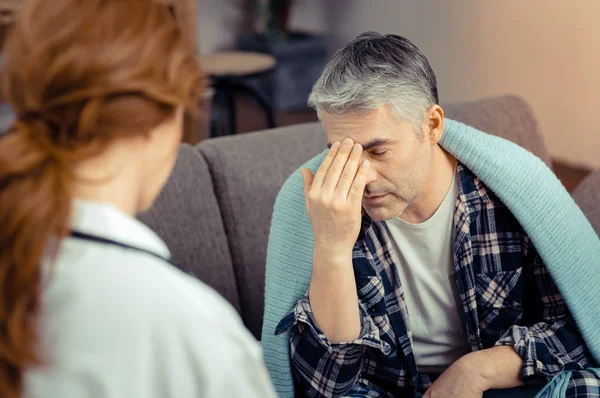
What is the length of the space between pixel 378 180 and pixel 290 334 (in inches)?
13.8

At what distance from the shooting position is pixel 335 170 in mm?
1281

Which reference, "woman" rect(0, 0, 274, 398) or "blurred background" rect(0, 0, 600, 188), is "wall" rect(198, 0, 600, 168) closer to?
"blurred background" rect(0, 0, 600, 188)

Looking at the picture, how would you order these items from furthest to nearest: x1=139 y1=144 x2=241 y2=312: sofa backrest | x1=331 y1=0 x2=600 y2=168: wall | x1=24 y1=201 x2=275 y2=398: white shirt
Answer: x1=331 y1=0 x2=600 y2=168: wall, x1=139 y1=144 x2=241 y2=312: sofa backrest, x1=24 y1=201 x2=275 y2=398: white shirt

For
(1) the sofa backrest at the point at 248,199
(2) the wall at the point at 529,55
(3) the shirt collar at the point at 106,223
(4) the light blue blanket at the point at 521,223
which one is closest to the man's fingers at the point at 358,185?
(4) the light blue blanket at the point at 521,223

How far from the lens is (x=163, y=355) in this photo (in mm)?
672

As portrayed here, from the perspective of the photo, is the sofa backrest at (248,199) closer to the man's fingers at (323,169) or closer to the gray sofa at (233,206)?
the gray sofa at (233,206)

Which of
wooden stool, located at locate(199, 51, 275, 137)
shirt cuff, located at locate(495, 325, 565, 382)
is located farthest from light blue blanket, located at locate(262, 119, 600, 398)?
wooden stool, located at locate(199, 51, 275, 137)

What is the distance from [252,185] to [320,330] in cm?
52

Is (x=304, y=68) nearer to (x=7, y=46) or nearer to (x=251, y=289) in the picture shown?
(x=251, y=289)

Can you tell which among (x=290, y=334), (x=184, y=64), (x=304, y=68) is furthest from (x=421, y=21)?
(x=184, y=64)

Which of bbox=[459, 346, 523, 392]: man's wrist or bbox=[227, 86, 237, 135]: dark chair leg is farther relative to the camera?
bbox=[227, 86, 237, 135]: dark chair leg

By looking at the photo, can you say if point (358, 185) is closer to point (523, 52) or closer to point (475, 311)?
point (475, 311)

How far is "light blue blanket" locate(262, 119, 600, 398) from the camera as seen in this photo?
1441mm

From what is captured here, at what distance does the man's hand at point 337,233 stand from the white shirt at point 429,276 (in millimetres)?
206
